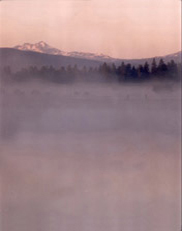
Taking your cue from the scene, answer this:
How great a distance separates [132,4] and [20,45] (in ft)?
2.26

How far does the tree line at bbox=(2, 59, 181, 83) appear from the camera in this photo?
161 cm

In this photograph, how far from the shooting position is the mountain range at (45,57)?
161 centimetres

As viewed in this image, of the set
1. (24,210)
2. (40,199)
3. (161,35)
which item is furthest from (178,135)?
(24,210)

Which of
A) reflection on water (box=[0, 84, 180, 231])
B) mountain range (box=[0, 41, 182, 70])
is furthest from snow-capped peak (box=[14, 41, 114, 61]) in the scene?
reflection on water (box=[0, 84, 180, 231])

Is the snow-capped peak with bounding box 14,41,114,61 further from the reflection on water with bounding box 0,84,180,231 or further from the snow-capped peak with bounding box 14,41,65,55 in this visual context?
the reflection on water with bounding box 0,84,180,231

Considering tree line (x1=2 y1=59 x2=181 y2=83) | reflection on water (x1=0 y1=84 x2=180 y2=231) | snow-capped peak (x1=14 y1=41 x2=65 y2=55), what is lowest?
reflection on water (x1=0 y1=84 x2=180 y2=231)

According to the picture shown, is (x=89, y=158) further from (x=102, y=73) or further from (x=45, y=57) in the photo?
(x=45, y=57)

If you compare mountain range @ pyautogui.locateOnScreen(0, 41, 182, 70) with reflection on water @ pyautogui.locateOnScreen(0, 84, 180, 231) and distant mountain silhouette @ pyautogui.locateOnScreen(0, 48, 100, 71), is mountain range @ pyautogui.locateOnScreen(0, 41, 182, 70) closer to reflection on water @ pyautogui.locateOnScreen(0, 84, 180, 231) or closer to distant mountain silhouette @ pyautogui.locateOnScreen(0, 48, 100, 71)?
distant mountain silhouette @ pyautogui.locateOnScreen(0, 48, 100, 71)

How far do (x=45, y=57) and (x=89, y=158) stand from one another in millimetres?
635

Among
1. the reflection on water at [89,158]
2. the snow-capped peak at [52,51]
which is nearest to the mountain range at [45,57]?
the snow-capped peak at [52,51]

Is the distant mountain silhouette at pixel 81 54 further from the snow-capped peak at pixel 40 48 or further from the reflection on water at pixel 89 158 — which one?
the reflection on water at pixel 89 158

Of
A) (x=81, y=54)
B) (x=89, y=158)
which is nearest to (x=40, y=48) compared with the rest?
(x=81, y=54)

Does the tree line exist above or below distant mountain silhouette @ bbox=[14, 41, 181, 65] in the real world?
below

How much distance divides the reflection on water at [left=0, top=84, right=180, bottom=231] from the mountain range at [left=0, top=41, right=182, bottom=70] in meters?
0.14
